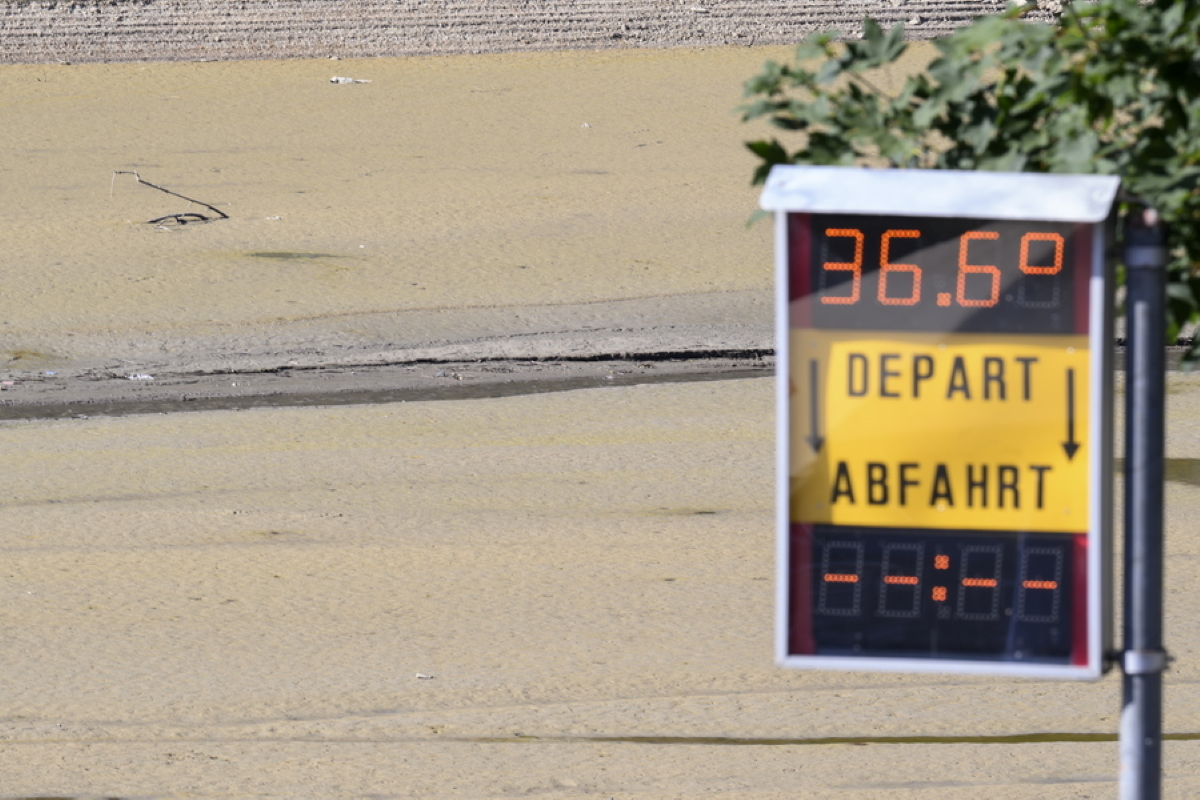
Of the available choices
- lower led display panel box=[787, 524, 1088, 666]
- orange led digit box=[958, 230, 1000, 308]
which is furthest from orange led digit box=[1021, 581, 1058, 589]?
orange led digit box=[958, 230, 1000, 308]

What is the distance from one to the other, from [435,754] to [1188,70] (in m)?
3.26

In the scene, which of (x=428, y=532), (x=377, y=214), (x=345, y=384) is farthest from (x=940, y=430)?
(x=377, y=214)

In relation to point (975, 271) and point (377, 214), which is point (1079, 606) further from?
point (377, 214)

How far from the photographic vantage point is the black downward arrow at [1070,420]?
309cm

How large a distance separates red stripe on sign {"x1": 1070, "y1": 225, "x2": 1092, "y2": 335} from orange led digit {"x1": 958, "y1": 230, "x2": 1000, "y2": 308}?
0.45 feet

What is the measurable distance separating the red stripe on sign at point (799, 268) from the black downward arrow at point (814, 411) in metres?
0.09

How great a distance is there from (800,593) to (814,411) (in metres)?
0.34

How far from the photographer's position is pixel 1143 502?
298cm

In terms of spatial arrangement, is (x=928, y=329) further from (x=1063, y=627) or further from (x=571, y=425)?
(x=571, y=425)

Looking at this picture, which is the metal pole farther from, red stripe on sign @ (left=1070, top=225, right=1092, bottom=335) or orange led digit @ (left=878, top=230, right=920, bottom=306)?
orange led digit @ (left=878, top=230, right=920, bottom=306)

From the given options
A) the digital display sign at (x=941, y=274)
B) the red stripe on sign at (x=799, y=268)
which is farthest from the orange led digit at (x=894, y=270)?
the red stripe on sign at (x=799, y=268)

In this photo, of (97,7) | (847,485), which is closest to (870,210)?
(847,485)

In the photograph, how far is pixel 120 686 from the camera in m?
6.09

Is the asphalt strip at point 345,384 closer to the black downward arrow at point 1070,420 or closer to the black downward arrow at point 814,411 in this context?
the black downward arrow at point 814,411
